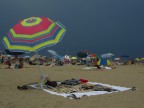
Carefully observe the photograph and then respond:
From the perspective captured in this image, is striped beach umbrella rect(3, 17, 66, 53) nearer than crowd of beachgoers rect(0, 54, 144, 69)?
Yes

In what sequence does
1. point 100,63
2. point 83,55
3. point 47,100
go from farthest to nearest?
point 83,55, point 100,63, point 47,100

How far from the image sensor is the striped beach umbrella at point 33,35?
26.8 ft

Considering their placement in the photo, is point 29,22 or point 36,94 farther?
point 29,22

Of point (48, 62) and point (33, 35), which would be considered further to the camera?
point (48, 62)

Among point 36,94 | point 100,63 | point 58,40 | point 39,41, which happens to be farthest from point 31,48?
point 100,63

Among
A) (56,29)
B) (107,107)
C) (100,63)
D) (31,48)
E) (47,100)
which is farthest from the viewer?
(100,63)

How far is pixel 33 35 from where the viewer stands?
27.2 feet

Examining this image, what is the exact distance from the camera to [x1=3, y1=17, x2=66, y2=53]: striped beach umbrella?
26.8 feet

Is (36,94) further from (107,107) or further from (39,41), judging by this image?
(107,107)

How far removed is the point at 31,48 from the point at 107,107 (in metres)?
3.09

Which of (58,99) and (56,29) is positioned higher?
(56,29)

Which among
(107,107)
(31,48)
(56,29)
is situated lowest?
(107,107)

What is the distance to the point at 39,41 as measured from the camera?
816 centimetres

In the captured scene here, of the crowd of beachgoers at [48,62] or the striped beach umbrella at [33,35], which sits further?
the crowd of beachgoers at [48,62]
